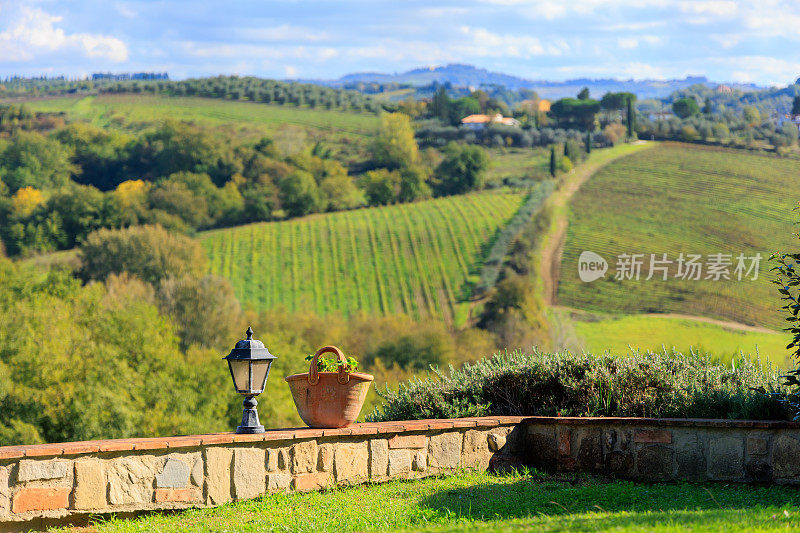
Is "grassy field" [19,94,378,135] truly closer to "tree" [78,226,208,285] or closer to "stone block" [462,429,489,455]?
"tree" [78,226,208,285]

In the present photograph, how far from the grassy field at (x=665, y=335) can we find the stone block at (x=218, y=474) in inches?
1742

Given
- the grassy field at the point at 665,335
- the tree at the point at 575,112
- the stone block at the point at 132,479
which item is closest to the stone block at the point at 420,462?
the stone block at the point at 132,479

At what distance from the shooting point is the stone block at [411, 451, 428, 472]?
17.1ft

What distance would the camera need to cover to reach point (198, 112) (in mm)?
94312

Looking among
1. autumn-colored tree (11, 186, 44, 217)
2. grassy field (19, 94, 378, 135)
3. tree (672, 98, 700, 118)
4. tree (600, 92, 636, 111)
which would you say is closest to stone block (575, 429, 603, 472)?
autumn-colored tree (11, 186, 44, 217)

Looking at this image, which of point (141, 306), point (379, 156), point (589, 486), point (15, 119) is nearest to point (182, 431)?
point (141, 306)

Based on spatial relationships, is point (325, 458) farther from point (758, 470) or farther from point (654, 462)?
point (758, 470)

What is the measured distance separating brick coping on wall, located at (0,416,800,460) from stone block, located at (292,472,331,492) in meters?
0.24

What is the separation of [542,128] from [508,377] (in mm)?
90678

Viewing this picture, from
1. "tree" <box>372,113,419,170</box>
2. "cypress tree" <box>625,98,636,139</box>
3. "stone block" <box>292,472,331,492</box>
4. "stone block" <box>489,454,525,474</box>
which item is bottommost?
"stone block" <box>489,454,525,474</box>

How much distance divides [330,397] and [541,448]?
166cm

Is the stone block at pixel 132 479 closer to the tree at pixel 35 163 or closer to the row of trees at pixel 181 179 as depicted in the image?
the row of trees at pixel 181 179

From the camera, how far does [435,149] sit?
290 ft

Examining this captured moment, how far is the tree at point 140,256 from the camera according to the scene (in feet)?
185
